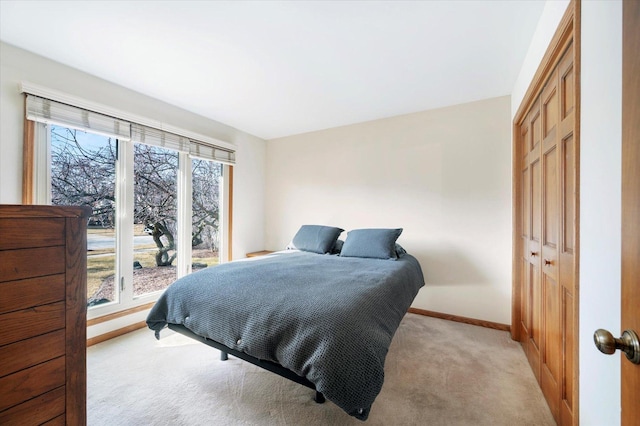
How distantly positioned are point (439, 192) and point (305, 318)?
7.52 feet

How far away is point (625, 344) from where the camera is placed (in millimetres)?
457

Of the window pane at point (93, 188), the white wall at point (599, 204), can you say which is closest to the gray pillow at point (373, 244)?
the white wall at point (599, 204)

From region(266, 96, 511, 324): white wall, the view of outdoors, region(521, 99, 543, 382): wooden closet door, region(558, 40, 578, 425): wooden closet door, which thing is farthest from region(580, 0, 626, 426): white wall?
the view of outdoors

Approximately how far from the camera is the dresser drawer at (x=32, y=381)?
0.70 metres

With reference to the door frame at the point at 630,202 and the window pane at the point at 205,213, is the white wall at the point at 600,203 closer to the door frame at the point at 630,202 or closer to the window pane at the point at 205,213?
the door frame at the point at 630,202

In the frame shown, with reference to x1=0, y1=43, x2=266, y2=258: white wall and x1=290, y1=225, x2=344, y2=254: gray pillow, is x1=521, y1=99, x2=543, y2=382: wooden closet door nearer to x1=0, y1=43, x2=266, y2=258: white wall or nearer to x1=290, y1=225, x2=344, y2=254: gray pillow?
x1=290, y1=225, x2=344, y2=254: gray pillow

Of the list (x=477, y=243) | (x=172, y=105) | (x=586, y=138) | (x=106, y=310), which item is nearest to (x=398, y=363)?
(x=477, y=243)

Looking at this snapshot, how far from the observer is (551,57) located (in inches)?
52.1

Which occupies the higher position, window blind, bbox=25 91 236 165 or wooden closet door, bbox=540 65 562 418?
window blind, bbox=25 91 236 165

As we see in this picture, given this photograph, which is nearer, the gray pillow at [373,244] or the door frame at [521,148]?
the door frame at [521,148]

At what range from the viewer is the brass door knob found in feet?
1.45

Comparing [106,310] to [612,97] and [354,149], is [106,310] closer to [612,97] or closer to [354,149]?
[354,149]

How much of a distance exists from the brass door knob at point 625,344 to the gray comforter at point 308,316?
799mm

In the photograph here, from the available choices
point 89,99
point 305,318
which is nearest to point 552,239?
point 305,318
